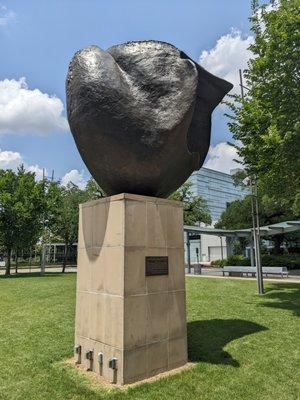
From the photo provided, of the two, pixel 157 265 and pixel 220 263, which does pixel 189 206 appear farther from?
pixel 157 265

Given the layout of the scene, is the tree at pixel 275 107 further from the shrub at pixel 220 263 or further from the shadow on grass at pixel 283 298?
the shrub at pixel 220 263

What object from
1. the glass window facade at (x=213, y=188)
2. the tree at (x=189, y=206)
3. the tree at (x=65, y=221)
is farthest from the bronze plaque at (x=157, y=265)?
the glass window facade at (x=213, y=188)

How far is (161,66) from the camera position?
268 inches


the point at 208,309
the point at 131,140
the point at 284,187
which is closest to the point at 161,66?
the point at 131,140

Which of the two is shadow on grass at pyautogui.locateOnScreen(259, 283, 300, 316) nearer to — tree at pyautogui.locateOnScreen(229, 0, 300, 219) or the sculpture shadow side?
tree at pyautogui.locateOnScreen(229, 0, 300, 219)

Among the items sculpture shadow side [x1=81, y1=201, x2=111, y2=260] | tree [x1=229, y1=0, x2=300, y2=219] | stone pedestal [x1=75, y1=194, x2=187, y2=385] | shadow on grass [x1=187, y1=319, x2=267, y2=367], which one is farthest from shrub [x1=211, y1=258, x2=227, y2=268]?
sculpture shadow side [x1=81, y1=201, x2=111, y2=260]

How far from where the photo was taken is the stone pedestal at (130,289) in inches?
235

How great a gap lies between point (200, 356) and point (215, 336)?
1343 mm

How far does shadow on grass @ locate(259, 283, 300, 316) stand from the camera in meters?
12.1

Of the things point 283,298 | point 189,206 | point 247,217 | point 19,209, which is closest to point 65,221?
point 19,209

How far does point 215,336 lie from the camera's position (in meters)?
8.29

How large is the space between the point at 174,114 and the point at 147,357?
4238 millimetres

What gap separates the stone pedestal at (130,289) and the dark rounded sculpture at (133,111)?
55cm

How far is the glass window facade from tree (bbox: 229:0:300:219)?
90.9 m
